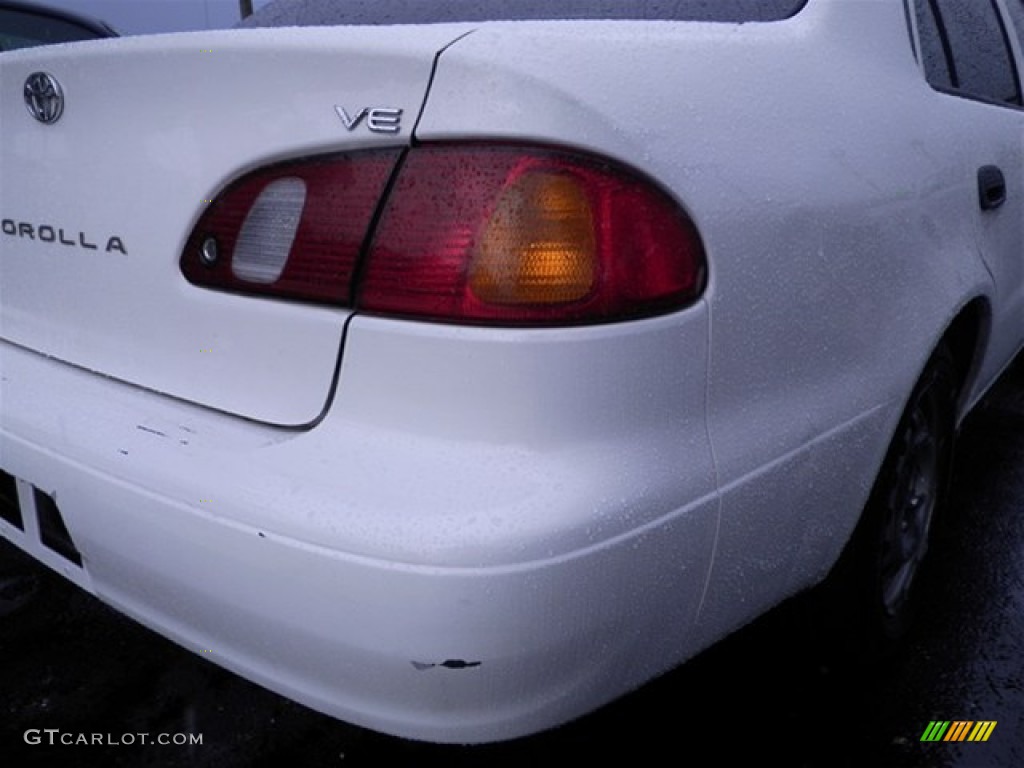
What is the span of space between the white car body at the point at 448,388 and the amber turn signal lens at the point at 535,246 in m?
0.05

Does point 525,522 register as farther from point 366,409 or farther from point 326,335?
point 326,335

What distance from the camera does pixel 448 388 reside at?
1.05 m

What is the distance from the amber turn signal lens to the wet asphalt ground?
98 centimetres

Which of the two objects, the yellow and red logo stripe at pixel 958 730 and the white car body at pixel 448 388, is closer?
the white car body at pixel 448 388

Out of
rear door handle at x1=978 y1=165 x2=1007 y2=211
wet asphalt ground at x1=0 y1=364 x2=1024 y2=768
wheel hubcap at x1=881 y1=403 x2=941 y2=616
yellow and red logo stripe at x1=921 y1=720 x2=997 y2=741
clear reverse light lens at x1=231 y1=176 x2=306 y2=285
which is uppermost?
clear reverse light lens at x1=231 y1=176 x2=306 y2=285

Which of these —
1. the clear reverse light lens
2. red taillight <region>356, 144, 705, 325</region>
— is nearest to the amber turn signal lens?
red taillight <region>356, 144, 705, 325</region>

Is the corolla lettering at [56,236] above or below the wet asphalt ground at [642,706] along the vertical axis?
above

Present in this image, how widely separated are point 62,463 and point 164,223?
1.22ft

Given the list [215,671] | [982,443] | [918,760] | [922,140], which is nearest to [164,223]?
[215,671]

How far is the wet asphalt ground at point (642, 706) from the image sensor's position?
1.65m

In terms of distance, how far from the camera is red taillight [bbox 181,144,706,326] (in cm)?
107

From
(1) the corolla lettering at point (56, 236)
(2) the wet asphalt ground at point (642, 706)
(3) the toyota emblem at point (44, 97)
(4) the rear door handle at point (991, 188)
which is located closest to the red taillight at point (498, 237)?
(1) the corolla lettering at point (56, 236)

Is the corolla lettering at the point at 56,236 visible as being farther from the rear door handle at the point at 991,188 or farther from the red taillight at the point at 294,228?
the rear door handle at the point at 991,188

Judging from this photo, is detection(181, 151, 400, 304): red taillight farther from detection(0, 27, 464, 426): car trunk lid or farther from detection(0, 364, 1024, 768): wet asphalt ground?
detection(0, 364, 1024, 768): wet asphalt ground
